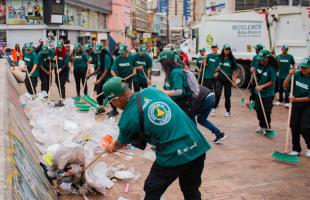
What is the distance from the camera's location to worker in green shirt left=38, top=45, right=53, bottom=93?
36.6 feet

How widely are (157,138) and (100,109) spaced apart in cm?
724

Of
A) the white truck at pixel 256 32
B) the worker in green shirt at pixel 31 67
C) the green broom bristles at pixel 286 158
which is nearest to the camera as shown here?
the green broom bristles at pixel 286 158

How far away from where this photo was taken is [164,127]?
3.10 metres

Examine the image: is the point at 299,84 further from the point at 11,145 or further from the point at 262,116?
the point at 11,145

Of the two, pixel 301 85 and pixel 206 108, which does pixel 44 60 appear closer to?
pixel 206 108

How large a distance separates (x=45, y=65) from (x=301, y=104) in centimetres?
755

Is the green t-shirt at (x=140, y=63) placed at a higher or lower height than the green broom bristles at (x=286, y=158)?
higher

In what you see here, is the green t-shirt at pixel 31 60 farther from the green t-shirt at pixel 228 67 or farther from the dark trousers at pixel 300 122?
the dark trousers at pixel 300 122

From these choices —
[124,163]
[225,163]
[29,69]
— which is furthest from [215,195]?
[29,69]

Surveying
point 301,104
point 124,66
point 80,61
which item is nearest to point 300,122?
point 301,104

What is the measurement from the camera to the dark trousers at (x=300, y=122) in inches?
246

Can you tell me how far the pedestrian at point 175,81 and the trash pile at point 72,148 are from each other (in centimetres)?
127

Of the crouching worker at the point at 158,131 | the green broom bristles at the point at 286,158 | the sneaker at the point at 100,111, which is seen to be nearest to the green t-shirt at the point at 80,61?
the sneaker at the point at 100,111

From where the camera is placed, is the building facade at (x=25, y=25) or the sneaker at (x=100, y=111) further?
the building facade at (x=25, y=25)
